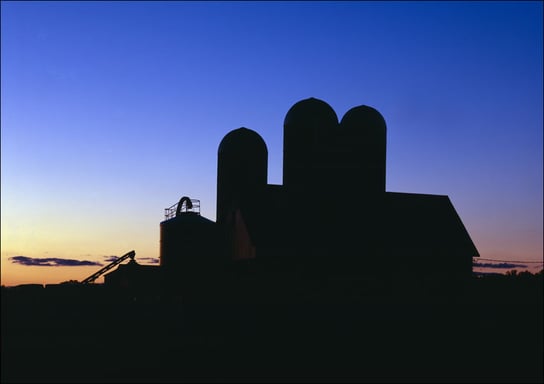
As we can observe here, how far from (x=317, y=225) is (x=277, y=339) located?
30.4 feet

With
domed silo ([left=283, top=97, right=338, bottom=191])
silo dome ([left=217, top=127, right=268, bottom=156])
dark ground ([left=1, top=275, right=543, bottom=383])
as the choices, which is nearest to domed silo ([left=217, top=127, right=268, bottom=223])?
silo dome ([left=217, top=127, right=268, bottom=156])

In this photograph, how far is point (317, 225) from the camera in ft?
107

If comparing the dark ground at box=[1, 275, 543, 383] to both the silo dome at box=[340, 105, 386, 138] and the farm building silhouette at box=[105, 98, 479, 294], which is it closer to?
the farm building silhouette at box=[105, 98, 479, 294]

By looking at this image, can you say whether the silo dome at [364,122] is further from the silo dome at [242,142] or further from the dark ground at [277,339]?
the dark ground at [277,339]

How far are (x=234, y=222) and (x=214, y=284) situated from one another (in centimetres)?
333

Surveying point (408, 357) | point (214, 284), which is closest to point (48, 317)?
point (214, 284)

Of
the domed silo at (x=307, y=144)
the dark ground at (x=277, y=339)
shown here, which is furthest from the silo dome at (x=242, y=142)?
the dark ground at (x=277, y=339)

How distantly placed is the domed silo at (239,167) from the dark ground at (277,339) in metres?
6.91

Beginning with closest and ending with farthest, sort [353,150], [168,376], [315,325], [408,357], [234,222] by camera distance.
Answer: [168,376], [408,357], [315,325], [234,222], [353,150]

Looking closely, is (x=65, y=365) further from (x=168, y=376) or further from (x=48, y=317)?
(x=48, y=317)

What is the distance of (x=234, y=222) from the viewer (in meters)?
33.3

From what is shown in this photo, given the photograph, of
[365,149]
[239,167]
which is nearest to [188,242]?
[239,167]

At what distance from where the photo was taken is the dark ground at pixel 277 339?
19125mm

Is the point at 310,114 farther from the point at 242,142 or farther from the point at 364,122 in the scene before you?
the point at 242,142
